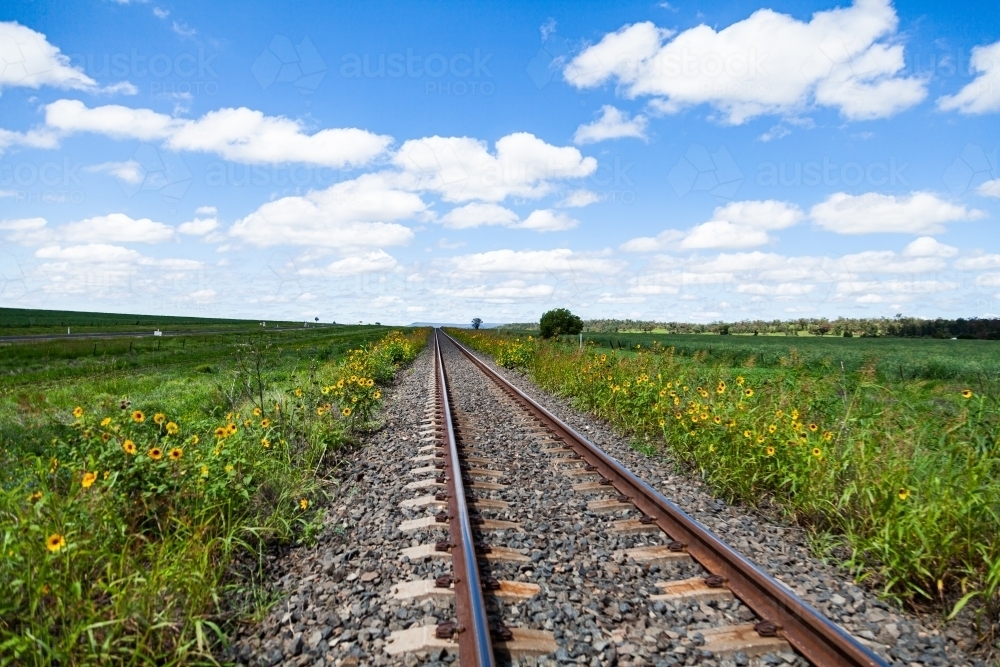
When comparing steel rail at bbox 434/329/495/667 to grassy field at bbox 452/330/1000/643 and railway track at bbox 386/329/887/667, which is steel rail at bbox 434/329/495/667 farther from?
grassy field at bbox 452/330/1000/643

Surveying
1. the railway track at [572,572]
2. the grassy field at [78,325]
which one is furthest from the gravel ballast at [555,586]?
the grassy field at [78,325]

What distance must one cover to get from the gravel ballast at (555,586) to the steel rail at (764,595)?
3.9 inches

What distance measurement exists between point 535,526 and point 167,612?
261 cm

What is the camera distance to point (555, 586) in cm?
373

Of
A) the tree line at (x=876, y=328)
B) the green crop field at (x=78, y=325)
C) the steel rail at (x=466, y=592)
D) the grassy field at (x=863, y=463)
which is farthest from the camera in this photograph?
the green crop field at (x=78, y=325)

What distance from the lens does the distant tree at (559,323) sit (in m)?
40.6

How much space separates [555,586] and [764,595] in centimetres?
120

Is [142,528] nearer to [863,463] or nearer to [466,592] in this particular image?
[466,592]

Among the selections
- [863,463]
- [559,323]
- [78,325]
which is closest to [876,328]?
[559,323]

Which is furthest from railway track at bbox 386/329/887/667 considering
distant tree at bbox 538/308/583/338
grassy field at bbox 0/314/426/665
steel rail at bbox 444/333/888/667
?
distant tree at bbox 538/308/583/338

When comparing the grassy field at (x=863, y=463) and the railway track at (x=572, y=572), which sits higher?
the grassy field at (x=863, y=463)

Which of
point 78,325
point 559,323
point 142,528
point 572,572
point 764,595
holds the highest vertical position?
point 559,323

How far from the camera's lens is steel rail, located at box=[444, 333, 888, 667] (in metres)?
2.85

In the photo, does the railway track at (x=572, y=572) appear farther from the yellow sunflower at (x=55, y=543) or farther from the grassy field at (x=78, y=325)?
the grassy field at (x=78, y=325)
